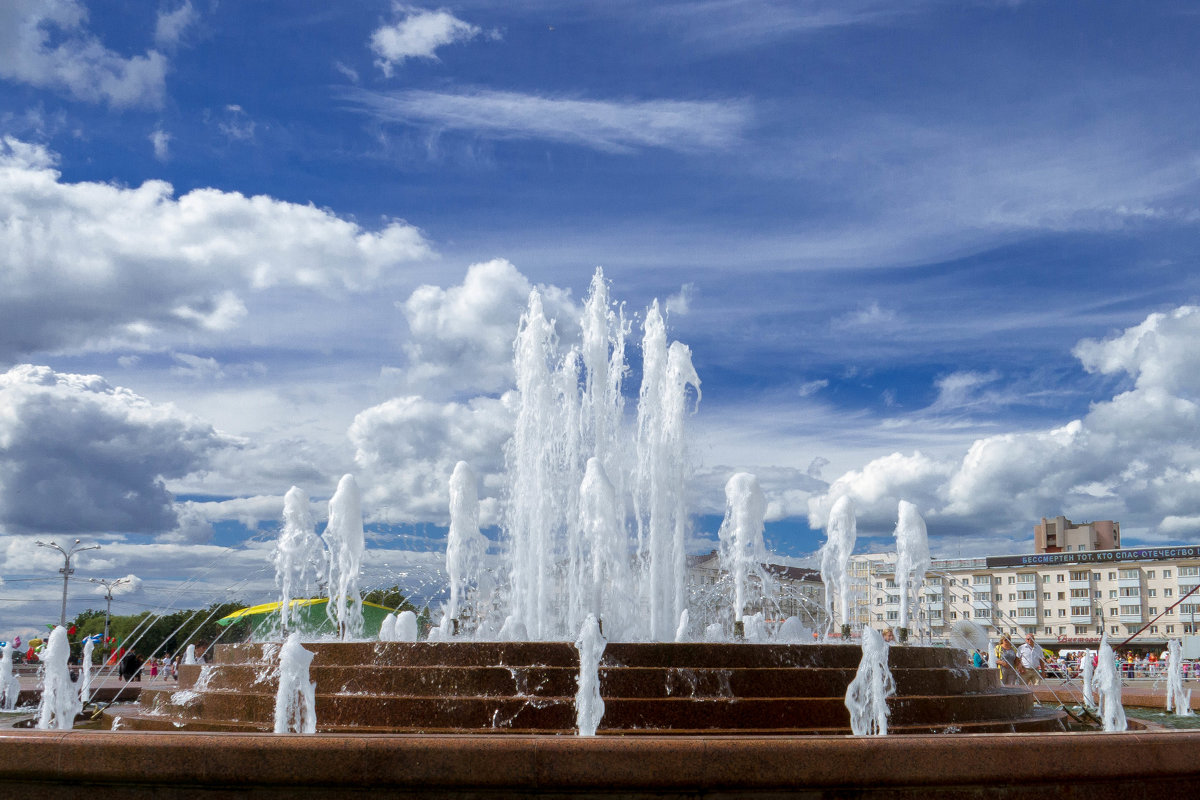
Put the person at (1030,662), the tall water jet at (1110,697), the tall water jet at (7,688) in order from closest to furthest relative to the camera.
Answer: the tall water jet at (1110,697), the tall water jet at (7,688), the person at (1030,662)

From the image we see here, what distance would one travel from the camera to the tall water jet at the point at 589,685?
8797mm

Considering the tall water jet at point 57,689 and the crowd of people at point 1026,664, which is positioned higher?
the tall water jet at point 57,689

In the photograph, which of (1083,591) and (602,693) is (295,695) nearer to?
(602,693)

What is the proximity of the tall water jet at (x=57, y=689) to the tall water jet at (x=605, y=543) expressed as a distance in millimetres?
8638

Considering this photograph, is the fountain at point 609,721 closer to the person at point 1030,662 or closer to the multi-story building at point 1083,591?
the person at point 1030,662

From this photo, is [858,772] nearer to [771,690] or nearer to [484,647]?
[771,690]

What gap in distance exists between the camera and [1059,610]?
10788cm

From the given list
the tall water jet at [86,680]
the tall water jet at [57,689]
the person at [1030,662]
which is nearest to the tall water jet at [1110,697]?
the person at [1030,662]

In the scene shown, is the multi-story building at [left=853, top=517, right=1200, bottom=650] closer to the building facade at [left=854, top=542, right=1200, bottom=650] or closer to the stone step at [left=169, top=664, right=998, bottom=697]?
the building facade at [left=854, top=542, right=1200, bottom=650]

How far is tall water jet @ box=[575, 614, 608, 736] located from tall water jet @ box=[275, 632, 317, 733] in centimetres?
252

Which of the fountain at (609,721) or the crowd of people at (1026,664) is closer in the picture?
the fountain at (609,721)

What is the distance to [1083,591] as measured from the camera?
4178 inches

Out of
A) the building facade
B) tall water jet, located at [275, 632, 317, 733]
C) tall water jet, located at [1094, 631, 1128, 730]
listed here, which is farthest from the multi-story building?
tall water jet, located at [275, 632, 317, 733]

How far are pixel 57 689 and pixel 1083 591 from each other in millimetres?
111594
